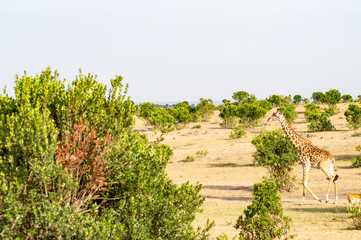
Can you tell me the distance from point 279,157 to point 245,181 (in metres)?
5.31

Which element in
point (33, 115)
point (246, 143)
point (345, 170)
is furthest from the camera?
point (246, 143)

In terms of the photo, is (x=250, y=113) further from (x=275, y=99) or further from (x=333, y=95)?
(x=275, y=99)

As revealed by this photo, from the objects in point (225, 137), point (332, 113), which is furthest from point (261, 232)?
point (332, 113)

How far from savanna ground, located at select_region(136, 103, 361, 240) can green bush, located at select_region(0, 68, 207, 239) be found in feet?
24.1

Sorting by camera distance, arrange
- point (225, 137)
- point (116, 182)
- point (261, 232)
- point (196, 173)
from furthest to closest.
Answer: point (225, 137)
point (196, 173)
point (261, 232)
point (116, 182)

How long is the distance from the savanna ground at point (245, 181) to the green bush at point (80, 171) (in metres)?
7.36

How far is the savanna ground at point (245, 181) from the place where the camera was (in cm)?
1638

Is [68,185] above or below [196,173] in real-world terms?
above

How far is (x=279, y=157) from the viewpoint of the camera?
2470 centimetres

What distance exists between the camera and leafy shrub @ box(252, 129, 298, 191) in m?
24.8

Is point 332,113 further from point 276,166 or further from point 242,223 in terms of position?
point 242,223

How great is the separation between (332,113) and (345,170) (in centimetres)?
4309

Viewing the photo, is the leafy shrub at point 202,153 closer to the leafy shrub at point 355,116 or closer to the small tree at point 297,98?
the leafy shrub at point 355,116

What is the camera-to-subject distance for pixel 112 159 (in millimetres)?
8227
